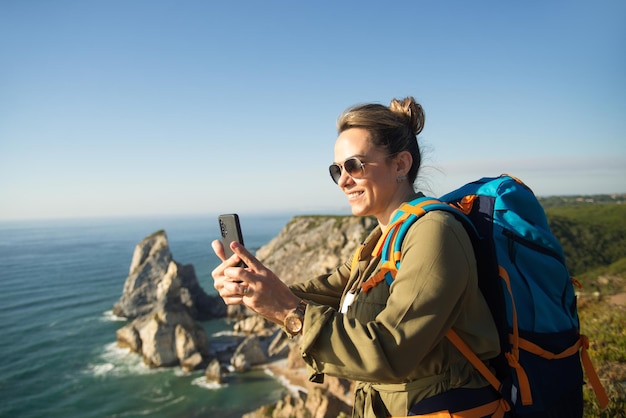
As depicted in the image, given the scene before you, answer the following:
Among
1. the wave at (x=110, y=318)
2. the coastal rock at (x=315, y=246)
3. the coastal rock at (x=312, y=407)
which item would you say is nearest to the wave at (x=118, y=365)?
the wave at (x=110, y=318)

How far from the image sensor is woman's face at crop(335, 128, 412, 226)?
2.38 meters

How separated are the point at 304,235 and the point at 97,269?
3095 inches

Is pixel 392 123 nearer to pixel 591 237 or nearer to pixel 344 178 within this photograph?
pixel 344 178

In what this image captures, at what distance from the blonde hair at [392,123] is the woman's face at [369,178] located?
5cm

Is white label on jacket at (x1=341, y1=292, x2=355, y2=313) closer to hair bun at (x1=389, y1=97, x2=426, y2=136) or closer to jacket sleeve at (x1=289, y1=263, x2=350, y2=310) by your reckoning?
jacket sleeve at (x1=289, y1=263, x2=350, y2=310)

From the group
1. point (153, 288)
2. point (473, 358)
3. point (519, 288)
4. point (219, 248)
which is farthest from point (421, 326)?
point (153, 288)

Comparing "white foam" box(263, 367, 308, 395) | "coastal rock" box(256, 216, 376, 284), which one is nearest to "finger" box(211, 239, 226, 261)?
"white foam" box(263, 367, 308, 395)

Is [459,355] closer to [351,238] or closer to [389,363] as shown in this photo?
[389,363]

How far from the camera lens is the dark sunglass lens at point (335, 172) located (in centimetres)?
261

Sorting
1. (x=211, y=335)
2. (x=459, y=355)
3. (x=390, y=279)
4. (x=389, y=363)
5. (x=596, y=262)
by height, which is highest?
(x=390, y=279)

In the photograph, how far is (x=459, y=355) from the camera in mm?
1958

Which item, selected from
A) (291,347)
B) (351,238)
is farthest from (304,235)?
(291,347)

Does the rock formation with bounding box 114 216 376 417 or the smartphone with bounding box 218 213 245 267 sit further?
the rock formation with bounding box 114 216 376 417

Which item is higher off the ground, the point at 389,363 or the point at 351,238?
the point at 389,363
